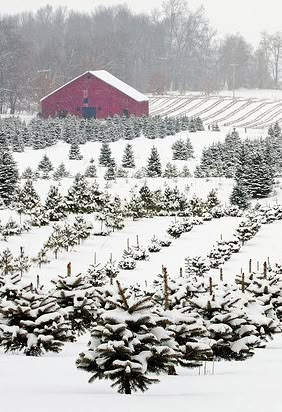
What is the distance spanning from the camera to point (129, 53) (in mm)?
118438

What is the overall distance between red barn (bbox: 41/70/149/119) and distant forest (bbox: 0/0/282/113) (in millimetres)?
15352

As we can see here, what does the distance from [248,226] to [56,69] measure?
79782 mm

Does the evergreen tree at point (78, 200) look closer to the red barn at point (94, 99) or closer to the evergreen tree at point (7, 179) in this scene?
the evergreen tree at point (7, 179)

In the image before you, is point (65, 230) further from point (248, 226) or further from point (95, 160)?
point (95, 160)

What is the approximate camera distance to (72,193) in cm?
2688

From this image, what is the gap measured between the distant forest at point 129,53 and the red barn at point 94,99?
15352 mm

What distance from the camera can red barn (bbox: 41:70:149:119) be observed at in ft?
223

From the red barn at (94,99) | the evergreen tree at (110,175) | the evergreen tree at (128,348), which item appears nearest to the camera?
the evergreen tree at (128,348)

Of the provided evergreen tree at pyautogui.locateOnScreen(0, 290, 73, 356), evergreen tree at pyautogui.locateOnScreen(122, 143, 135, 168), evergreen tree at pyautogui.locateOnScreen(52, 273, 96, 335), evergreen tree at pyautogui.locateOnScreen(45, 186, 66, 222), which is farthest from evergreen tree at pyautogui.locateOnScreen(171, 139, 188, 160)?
evergreen tree at pyautogui.locateOnScreen(0, 290, 73, 356)

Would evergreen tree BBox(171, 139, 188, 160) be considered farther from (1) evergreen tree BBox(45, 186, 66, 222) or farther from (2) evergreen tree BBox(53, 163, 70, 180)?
(1) evergreen tree BBox(45, 186, 66, 222)

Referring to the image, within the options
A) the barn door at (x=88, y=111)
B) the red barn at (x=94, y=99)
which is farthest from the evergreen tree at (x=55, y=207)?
the barn door at (x=88, y=111)

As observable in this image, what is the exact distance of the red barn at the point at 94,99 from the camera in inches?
2675

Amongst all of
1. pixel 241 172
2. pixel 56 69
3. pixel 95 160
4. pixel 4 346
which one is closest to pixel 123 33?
pixel 56 69

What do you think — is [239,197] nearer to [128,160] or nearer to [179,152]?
[128,160]
